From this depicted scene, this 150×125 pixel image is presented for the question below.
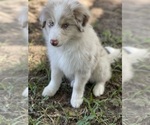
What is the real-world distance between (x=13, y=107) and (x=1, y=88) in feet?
0.34

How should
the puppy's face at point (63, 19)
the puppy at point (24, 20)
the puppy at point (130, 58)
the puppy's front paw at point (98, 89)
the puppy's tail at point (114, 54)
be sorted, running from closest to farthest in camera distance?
the puppy's face at point (63, 19) < the puppy at point (24, 20) < the puppy at point (130, 58) < the puppy's front paw at point (98, 89) < the puppy's tail at point (114, 54)

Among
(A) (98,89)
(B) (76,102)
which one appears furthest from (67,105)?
Result: (A) (98,89)

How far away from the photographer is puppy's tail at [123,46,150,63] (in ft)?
6.54

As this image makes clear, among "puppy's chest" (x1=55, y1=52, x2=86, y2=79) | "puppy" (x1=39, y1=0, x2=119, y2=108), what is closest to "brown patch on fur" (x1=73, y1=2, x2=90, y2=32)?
"puppy" (x1=39, y1=0, x2=119, y2=108)

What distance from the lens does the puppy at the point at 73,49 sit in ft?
5.54

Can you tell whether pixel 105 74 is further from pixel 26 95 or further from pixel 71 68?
pixel 26 95

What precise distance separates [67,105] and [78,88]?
0.11 meters

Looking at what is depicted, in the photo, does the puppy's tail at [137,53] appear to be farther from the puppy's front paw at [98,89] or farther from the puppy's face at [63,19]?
the puppy's face at [63,19]

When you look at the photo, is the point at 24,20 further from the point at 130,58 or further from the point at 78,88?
the point at 130,58

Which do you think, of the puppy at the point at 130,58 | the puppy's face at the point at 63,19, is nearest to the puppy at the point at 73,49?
the puppy's face at the point at 63,19

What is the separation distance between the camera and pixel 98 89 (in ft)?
6.79

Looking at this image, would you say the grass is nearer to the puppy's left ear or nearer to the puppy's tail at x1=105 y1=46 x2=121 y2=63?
the puppy's tail at x1=105 y1=46 x2=121 y2=63

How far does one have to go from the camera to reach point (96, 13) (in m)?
2.86

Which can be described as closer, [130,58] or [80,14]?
[80,14]
